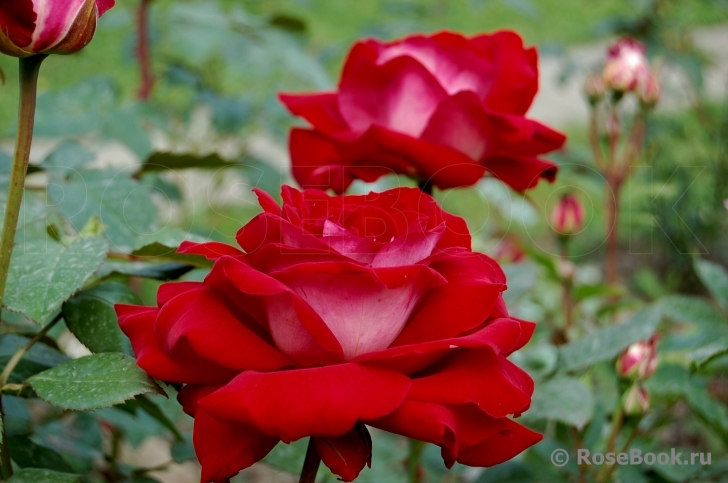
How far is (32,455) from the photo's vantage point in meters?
0.44

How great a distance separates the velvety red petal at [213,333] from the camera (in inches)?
12.3

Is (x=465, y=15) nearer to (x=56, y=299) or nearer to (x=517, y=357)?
(x=517, y=357)

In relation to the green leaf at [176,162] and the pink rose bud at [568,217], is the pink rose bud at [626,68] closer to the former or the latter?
the pink rose bud at [568,217]

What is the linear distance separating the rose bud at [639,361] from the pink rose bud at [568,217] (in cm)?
38

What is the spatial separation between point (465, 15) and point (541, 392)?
3386 millimetres

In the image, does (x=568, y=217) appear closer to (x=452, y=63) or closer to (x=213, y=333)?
(x=452, y=63)

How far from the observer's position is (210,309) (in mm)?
330

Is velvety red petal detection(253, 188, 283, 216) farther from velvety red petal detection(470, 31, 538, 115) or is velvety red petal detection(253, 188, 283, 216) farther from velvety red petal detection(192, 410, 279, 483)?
velvety red petal detection(470, 31, 538, 115)

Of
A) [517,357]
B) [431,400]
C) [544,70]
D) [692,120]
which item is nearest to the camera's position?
[431,400]

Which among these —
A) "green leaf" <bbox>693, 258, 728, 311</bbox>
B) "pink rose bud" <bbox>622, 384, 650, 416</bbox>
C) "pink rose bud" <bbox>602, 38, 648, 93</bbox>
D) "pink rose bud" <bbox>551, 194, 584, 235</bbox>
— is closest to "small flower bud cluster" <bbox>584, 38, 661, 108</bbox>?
"pink rose bud" <bbox>602, 38, 648, 93</bbox>

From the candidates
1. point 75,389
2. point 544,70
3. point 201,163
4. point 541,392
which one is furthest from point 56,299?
point 544,70

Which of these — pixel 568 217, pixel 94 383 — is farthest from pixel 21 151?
pixel 568 217

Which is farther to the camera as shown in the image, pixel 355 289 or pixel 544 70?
pixel 544 70
